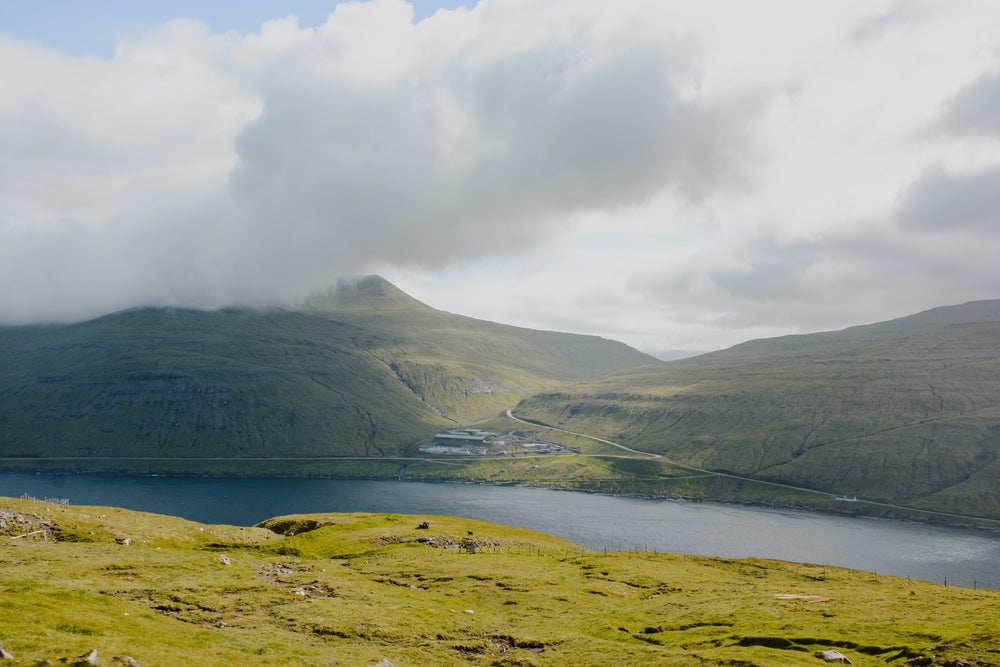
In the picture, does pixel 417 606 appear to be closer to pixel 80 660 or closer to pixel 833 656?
pixel 80 660

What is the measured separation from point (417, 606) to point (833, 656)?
3266 cm

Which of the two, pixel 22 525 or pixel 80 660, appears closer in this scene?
pixel 80 660

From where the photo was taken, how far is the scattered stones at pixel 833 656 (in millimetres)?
43156

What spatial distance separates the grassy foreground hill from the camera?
39719mm

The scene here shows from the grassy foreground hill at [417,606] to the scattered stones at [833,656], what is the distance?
1.20 meters

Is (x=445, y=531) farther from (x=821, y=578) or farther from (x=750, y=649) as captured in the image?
(x=750, y=649)

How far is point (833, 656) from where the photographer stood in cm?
4356

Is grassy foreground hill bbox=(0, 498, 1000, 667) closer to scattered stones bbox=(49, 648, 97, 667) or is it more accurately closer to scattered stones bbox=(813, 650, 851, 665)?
scattered stones bbox=(49, 648, 97, 667)

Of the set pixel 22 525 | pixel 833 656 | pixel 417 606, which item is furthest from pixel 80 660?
Result: pixel 22 525

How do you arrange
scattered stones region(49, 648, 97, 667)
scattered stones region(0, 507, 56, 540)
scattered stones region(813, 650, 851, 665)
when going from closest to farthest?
scattered stones region(49, 648, 97, 667) → scattered stones region(813, 650, 851, 665) → scattered stones region(0, 507, 56, 540)

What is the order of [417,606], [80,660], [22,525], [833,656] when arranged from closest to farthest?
1. [80,660]
2. [833,656]
3. [417,606]
4. [22,525]

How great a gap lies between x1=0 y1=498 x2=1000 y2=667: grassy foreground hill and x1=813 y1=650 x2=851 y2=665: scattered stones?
1.20 metres

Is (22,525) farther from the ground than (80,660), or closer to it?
closer to it

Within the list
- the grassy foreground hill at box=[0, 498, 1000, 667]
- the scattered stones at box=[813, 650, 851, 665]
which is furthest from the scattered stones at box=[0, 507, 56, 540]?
the scattered stones at box=[813, 650, 851, 665]
